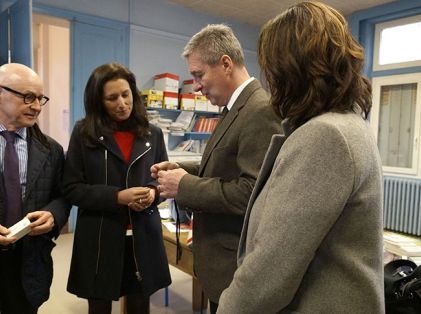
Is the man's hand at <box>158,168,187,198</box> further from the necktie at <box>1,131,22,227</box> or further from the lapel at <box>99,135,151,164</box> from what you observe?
the necktie at <box>1,131,22,227</box>

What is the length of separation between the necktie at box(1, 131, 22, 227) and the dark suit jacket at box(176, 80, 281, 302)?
2.29 feet

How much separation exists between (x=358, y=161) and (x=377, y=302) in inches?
11.4

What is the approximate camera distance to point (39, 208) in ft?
4.95

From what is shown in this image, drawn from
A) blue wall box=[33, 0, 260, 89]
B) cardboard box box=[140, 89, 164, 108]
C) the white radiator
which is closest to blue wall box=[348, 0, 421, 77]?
the white radiator

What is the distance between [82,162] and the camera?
1640mm

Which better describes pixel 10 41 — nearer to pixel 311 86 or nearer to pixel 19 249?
pixel 19 249

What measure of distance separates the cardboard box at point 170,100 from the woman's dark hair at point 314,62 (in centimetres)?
431

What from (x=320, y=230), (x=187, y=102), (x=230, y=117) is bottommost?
(x=320, y=230)

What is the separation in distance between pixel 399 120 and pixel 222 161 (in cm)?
493

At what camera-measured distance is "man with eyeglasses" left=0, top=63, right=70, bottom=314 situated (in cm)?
142

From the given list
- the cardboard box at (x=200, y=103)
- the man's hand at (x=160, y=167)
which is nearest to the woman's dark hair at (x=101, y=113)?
the man's hand at (x=160, y=167)

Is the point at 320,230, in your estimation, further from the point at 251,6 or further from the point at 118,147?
the point at 251,6

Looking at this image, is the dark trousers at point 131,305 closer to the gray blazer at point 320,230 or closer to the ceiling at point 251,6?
the gray blazer at point 320,230

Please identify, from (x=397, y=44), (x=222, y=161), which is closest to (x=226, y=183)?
(x=222, y=161)
